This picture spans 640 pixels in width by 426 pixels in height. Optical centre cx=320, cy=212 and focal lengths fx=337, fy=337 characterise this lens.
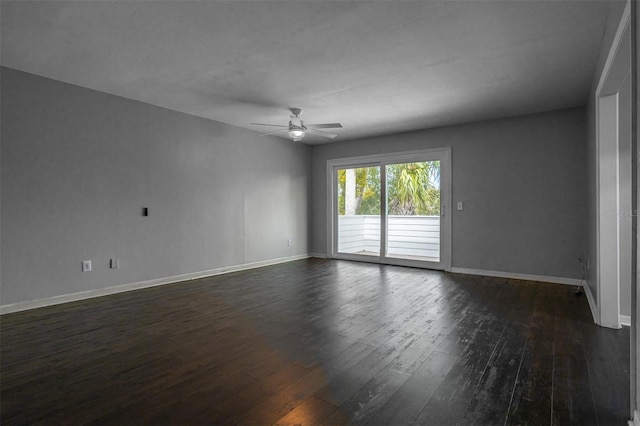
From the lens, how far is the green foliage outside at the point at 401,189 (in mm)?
6117

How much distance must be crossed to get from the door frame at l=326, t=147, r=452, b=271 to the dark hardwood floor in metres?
1.83

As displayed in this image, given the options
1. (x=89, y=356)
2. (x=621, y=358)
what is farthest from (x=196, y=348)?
(x=621, y=358)

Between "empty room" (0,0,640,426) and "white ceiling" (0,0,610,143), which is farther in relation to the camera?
"white ceiling" (0,0,610,143)

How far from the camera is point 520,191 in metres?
5.20

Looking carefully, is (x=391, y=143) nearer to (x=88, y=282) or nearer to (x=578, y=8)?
(x=578, y=8)

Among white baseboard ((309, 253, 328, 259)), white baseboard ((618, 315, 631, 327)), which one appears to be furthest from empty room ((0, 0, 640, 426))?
white baseboard ((309, 253, 328, 259))

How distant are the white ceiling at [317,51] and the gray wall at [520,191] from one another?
561 millimetres

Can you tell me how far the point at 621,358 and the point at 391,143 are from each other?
4.83 m

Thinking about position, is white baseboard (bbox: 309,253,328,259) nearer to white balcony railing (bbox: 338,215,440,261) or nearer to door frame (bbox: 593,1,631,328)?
white balcony railing (bbox: 338,215,440,261)

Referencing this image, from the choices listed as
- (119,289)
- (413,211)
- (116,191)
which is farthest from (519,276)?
(116,191)

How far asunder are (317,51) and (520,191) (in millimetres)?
3906

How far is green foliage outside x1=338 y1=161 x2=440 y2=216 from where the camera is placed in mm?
6117

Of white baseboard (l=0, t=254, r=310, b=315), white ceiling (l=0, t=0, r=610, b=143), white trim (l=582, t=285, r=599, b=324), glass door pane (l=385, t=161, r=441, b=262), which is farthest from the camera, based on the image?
glass door pane (l=385, t=161, r=441, b=262)

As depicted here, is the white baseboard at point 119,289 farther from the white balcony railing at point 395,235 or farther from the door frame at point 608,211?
the door frame at point 608,211
